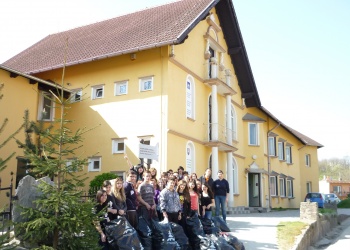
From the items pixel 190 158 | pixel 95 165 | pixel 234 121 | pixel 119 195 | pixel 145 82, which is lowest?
pixel 119 195

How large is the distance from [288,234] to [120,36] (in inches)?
473

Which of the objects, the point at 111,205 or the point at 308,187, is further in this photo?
the point at 308,187

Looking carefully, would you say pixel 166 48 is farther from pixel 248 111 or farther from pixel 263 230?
pixel 248 111

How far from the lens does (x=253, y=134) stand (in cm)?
2738

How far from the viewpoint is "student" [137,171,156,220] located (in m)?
9.00

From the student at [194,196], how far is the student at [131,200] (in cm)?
193

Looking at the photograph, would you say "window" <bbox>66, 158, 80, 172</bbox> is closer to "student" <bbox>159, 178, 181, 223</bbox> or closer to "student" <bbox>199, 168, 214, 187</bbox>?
"student" <bbox>159, 178, 181, 223</bbox>

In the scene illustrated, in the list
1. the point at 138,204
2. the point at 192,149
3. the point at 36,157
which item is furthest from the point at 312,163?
the point at 36,157

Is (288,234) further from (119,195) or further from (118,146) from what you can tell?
(118,146)

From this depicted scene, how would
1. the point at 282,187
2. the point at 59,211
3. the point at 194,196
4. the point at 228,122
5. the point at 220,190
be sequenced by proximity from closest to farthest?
1. the point at 59,211
2. the point at 194,196
3. the point at 220,190
4. the point at 228,122
5. the point at 282,187

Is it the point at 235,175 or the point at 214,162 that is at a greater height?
the point at 214,162

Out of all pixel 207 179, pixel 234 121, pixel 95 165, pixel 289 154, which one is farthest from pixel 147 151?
pixel 289 154

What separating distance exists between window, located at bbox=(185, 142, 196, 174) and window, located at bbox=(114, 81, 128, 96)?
148 inches

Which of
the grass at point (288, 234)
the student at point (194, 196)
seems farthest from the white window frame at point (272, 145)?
the student at point (194, 196)
